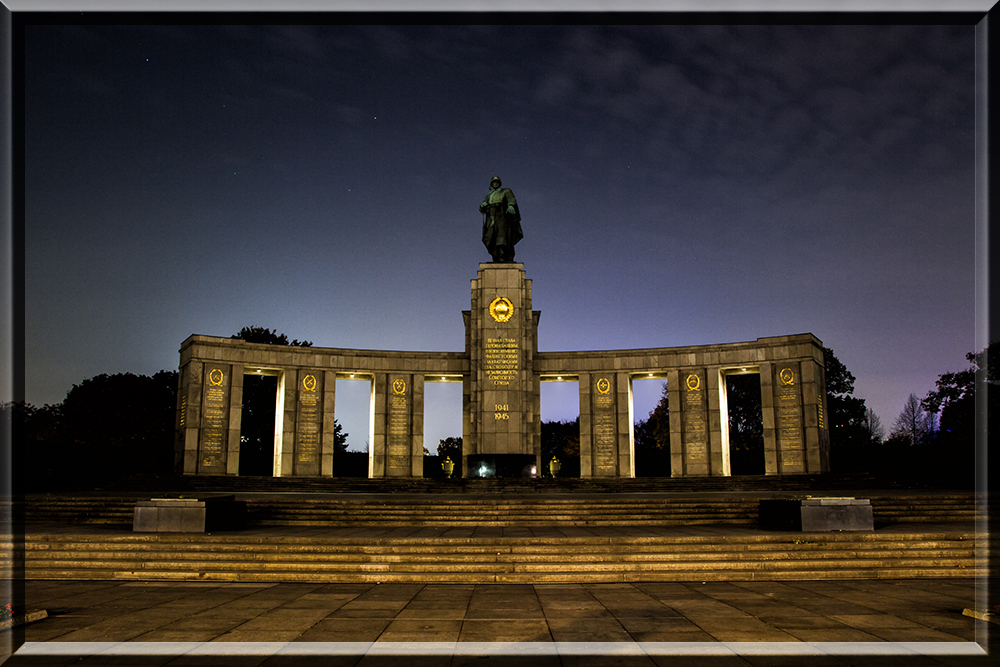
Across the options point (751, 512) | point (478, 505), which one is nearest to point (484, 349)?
point (478, 505)

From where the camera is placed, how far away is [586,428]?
39.7 meters

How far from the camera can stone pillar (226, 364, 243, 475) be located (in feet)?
118

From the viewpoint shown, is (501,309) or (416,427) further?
(416,427)

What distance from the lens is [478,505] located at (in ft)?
64.1

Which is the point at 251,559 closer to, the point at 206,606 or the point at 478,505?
the point at 206,606

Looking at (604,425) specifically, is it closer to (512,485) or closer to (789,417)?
(789,417)

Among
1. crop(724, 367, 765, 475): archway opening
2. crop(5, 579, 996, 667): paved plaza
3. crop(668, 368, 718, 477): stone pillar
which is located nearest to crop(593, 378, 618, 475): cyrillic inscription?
crop(668, 368, 718, 477): stone pillar

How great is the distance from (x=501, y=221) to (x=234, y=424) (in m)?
18.9

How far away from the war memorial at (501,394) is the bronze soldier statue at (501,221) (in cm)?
6

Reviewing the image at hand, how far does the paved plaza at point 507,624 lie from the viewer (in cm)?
682

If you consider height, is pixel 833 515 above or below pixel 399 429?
below

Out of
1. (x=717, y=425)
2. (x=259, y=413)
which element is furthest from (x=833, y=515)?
(x=259, y=413)

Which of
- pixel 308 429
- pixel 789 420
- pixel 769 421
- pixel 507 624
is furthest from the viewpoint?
pixel 308 429

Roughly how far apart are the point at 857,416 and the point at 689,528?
51413 mm
